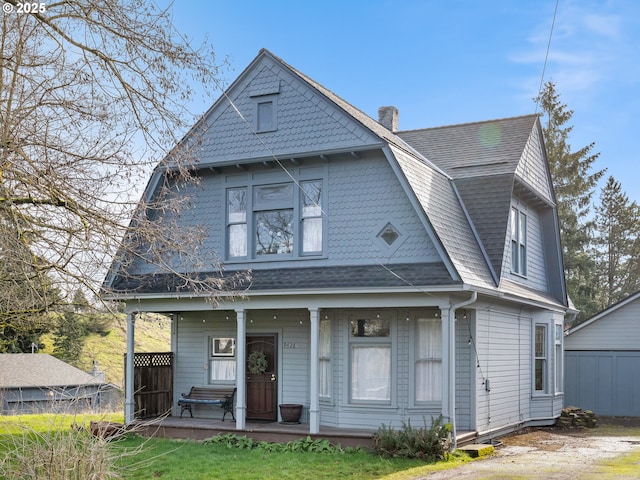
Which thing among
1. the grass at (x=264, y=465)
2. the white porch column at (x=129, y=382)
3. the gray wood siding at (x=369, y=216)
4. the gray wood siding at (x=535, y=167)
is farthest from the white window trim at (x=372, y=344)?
the gray wood siding at (x=535, y=167)

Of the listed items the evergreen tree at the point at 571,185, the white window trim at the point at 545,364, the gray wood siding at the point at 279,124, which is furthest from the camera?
the evergreen tree at the point at 571,185

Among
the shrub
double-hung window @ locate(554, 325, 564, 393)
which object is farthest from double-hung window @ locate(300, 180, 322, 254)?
Result: double-hung window @ locate(554, 325, 564, 393)

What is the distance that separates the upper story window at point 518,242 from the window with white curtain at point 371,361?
4.10 m

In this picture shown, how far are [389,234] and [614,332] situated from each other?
433 inches

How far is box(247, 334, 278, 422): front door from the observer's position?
54.6 ft

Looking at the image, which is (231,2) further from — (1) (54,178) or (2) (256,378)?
(2) (256,378)

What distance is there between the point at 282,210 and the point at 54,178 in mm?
8160

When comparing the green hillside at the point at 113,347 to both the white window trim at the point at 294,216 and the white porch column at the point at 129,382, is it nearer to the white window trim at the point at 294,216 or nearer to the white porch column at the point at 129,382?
the white porch column at the point at 129,382

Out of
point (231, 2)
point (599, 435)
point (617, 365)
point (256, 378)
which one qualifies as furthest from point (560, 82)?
point (231, 2)

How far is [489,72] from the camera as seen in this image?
59.0 ft

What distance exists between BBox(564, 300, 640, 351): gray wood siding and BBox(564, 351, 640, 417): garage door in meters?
0.29

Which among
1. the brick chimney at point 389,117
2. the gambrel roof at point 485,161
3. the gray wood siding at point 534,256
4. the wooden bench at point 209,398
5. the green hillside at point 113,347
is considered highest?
the brick chimney at point 389,117

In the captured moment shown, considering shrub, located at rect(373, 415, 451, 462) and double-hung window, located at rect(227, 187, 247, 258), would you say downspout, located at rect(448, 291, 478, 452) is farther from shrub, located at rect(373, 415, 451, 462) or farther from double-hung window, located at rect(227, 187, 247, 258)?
double-hung window, located at rect(227, 187, 247, 258)

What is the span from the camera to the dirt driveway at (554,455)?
1148 centimetres
